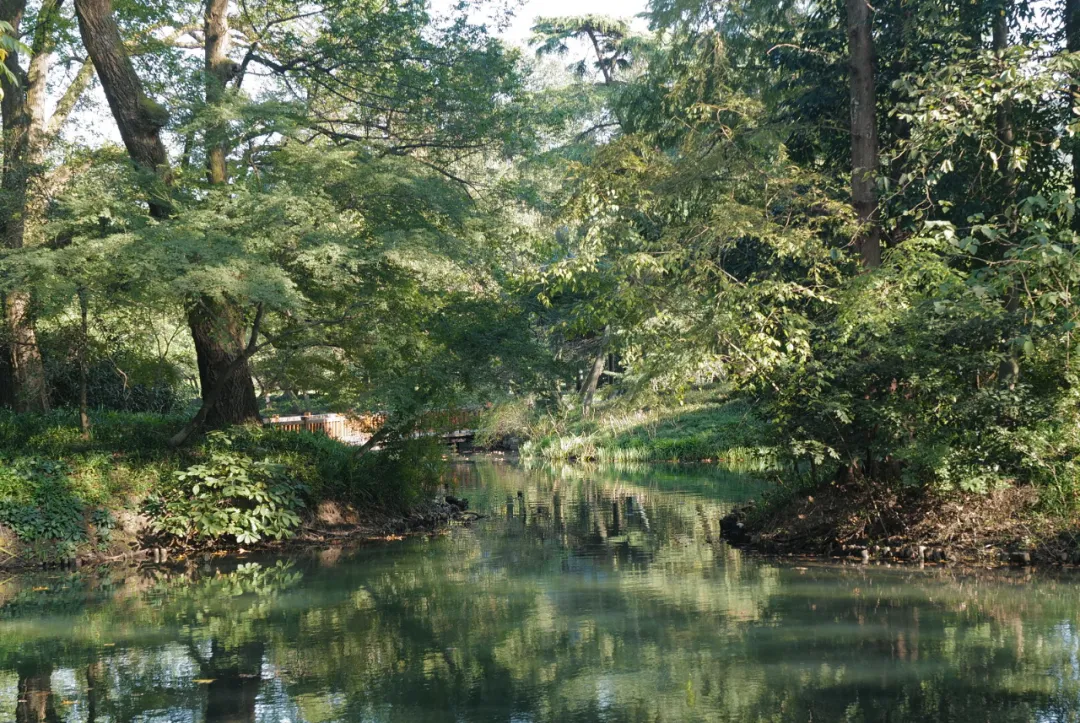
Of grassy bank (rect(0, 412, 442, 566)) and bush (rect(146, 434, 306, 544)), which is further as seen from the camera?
bush (rect(146, 434, 306, 544))

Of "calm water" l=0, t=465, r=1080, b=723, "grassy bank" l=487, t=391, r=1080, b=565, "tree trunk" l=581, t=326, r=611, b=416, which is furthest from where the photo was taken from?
"tree trunk" l=581, t=326, r=611, b=416

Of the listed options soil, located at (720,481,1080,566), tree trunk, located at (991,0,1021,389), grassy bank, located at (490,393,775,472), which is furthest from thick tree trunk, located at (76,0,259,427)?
grassy bank, located at (490,393,775,472)

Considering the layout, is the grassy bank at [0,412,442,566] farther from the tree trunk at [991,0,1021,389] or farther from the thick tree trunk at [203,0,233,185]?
the tree trunk at [991,0,1021,389]

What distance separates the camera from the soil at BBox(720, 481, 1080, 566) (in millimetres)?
10344

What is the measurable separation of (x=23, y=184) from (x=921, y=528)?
11.8m

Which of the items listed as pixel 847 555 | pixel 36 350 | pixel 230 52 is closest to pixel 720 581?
pixel 847 555

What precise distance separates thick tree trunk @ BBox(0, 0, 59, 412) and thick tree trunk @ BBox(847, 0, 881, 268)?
403 inches

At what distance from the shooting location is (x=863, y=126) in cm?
1200

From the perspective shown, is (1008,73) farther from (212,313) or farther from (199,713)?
(212,313)

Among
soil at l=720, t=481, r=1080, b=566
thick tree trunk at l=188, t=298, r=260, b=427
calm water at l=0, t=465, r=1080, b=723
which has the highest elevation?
thick tree trunk at l=188, t=298, r=260, b=427

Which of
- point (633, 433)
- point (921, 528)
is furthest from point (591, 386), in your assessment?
point (921, 528)

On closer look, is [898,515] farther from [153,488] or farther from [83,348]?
[83,348]

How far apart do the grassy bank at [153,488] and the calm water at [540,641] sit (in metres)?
0.97

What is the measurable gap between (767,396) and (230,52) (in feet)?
35.5
